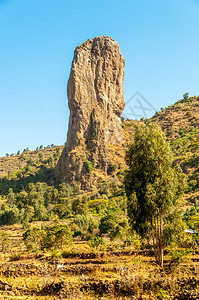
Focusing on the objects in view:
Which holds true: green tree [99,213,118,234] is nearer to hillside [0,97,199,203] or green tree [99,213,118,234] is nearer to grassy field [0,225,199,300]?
hillside [0,97,199,203]

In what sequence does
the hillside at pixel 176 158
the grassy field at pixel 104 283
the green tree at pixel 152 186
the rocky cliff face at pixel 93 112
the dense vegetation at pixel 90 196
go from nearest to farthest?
1. the grassy field at pixel 104 283
2. the green tree at pixel 152 186
3. the dense vegetation at pixel 90 196
4. the hillside at pixel 176 158
5. the rocky cliff face at pixel 93 112

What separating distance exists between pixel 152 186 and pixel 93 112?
7611 centimetres

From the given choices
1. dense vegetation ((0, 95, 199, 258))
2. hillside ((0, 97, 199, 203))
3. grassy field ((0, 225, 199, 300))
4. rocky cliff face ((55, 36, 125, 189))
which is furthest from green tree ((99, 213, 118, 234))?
rocky cliff face ((55, 36, 125, 189))

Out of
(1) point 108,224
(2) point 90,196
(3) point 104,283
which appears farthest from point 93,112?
(3) point 104,283

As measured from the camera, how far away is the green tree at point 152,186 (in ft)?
35.9

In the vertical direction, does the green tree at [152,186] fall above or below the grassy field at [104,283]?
above

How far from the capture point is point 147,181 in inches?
439

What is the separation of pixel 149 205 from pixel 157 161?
2.09 metres

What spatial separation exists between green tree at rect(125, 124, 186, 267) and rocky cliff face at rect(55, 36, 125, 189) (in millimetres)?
64397

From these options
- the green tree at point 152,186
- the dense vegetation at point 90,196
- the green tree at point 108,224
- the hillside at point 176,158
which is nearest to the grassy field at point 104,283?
the green tree at point 152,186

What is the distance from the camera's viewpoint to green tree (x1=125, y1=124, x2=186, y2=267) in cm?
1093

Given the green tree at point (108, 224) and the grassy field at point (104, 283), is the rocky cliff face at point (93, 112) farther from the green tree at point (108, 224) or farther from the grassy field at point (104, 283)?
the grassy field at point (104, 283)

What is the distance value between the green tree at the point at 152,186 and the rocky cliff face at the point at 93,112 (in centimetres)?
6440

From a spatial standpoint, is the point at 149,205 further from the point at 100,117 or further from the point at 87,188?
the point at 100,117
